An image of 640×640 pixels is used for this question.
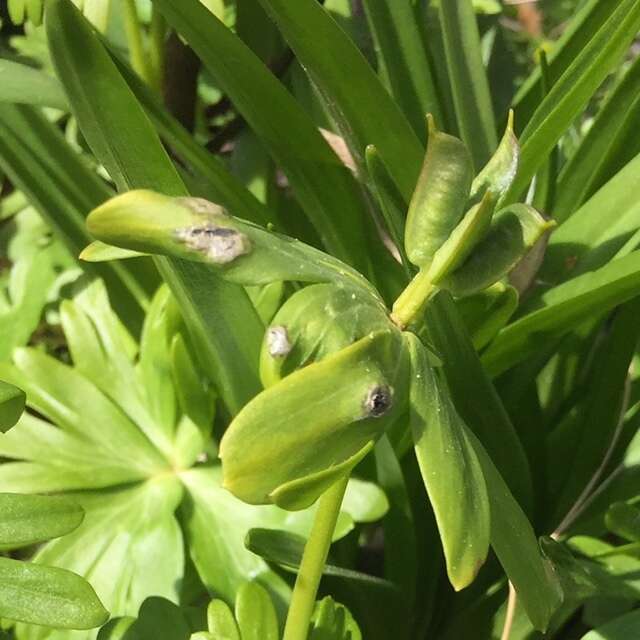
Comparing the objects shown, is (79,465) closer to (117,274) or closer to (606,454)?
(117,274)

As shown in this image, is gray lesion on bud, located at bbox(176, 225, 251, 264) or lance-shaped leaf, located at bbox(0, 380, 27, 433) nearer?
gray lesion on bud, located at bbox(176, 225, 251, 264)

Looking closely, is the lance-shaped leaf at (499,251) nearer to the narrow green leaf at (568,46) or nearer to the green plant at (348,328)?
the green plant at (348,328)

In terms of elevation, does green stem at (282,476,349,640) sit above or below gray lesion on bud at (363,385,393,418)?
below

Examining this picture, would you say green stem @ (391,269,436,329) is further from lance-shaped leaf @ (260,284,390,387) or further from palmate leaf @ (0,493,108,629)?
palmate leaf @ (0,493,108,629)

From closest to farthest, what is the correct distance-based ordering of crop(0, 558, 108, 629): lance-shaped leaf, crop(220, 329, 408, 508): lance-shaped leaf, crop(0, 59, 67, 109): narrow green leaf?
1. crop(220, 329, 408, 508): lance-shaped leaf
2. crop(0, 558, 108, 629): lance-shaped leaf
3. crop(0, 59, 67, 109): narrow green leaf

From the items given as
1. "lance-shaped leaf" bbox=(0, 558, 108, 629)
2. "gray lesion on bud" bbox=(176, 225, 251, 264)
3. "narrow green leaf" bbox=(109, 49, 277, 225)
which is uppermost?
"gray lesion on bud" bbox=(176, 225, 251, 264)

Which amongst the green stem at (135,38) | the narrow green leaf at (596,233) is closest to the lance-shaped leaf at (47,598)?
the narrow green leaf at (596,233)

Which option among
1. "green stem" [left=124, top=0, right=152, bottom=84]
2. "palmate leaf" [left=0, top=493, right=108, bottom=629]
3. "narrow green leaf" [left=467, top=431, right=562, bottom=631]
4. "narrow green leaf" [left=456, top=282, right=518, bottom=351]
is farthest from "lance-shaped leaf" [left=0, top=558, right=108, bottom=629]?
"green stem" [left=124, top=0, right=152, bottom=84]
